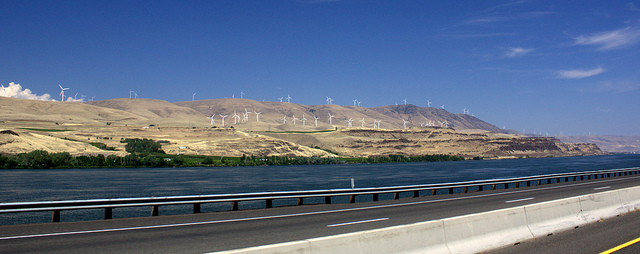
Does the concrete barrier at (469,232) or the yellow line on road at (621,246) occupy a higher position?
the concrete barrier at (469,232)

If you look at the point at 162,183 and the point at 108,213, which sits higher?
the point at 108,213

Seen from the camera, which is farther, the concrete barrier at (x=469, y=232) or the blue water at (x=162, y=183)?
the blue water at (x=162, y=183)

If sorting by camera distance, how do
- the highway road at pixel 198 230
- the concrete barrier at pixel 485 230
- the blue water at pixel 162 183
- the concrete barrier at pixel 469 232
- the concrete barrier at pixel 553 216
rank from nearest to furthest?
the concrete barrier at pixel 469 232 → the concrete barrier at pixel 485 230 → the highway road at pixel 198 230 → the concrete barrier at pixel 553 216 → the blue water at pixel 162 183

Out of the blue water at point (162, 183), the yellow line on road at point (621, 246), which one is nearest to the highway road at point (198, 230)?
the yellow line on road at point (621, 246)

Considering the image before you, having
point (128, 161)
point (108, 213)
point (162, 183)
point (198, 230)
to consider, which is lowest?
point (162, 183)

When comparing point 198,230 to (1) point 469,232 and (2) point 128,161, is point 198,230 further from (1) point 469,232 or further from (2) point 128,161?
(2) point 128,161

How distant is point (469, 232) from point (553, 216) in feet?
14.5

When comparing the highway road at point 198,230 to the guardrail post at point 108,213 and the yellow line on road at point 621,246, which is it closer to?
the guardrail post at point 108,213

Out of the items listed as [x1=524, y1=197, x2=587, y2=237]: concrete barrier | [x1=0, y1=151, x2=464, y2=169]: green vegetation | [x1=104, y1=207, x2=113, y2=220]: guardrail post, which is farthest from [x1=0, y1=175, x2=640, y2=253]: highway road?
[x1=0, y1=151, x2=464, y2=169]: green vegetation

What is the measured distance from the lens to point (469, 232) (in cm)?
1071

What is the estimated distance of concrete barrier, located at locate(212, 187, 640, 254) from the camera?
8008mm

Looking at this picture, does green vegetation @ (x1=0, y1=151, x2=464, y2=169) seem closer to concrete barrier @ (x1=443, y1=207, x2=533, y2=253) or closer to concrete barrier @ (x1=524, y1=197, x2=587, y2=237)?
concrete barrier @ (x1=524, y1=197, x2=587, y2=237)

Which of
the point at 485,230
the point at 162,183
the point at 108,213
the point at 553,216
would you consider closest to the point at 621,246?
the point at 553,216

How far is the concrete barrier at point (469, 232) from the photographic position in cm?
801
